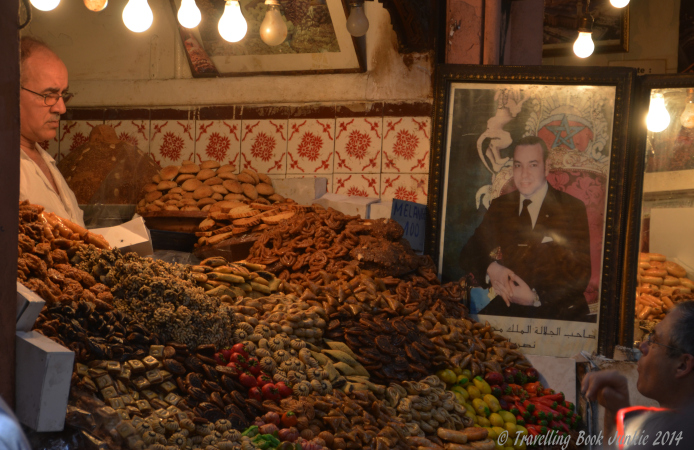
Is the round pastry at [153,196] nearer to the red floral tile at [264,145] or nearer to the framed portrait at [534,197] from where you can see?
the red floral tile at [264,145]

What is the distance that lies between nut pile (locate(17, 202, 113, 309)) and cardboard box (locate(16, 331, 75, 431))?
637 millimetres

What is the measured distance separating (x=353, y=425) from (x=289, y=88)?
422 cm

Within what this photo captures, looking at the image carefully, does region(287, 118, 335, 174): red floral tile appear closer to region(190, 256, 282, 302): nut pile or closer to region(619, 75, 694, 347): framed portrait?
region(190, 256, 282, 302): nut pile

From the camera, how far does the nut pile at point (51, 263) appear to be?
3130mm

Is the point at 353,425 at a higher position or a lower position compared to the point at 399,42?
lower

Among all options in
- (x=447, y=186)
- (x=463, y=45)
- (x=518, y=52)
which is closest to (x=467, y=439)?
(x=447, y=186)

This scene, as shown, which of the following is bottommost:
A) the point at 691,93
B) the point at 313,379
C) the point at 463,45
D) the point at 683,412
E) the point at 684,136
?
the point at 313,379

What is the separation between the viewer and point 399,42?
6238mm

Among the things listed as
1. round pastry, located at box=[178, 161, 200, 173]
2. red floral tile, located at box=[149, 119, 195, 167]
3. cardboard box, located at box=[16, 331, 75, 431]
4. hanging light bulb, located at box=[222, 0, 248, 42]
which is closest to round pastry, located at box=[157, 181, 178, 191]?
round pastry, located at box=[178, 161, 200, 173]

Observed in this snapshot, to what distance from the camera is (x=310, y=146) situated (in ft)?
22.1

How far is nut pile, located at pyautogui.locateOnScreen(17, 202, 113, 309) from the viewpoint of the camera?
3.13m

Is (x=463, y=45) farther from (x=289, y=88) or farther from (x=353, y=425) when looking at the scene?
(x=353, y=425)

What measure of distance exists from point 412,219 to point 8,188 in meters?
3.74

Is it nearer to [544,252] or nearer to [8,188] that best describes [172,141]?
[544,252]
